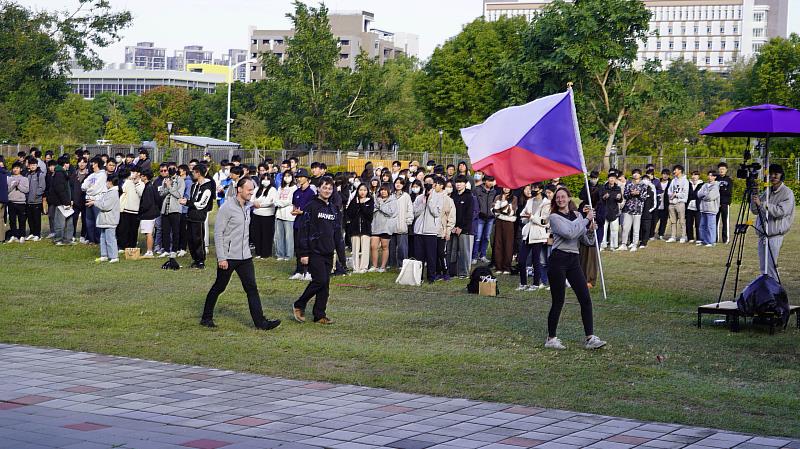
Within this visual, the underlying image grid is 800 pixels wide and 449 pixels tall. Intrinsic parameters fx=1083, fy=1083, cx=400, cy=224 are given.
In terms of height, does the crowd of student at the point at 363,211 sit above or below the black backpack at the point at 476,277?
above

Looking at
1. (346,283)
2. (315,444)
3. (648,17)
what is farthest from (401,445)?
(648,17)

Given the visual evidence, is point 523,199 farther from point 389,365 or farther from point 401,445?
point 401,445

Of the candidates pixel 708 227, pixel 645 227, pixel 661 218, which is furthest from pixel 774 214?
pixel 661 218

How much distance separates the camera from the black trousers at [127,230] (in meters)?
22.5

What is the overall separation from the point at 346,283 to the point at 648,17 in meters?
37.2

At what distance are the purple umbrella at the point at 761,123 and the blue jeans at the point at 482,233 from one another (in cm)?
754

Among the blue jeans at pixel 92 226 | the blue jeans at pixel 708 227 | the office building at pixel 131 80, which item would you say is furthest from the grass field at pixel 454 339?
the office building at pixel 131 80

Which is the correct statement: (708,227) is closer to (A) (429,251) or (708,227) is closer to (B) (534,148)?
(A) (429,251)

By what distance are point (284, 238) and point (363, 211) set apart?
289 cm

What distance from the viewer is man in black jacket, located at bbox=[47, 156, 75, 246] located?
80.3ft

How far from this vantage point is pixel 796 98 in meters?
57.6

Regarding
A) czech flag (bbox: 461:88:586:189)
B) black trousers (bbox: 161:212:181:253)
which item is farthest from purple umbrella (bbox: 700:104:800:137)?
black trousers (bbox: 161:212:181:253)

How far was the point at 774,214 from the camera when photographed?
14.3m

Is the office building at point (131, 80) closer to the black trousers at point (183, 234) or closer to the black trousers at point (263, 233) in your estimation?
the black trousers at point (183, 234)
